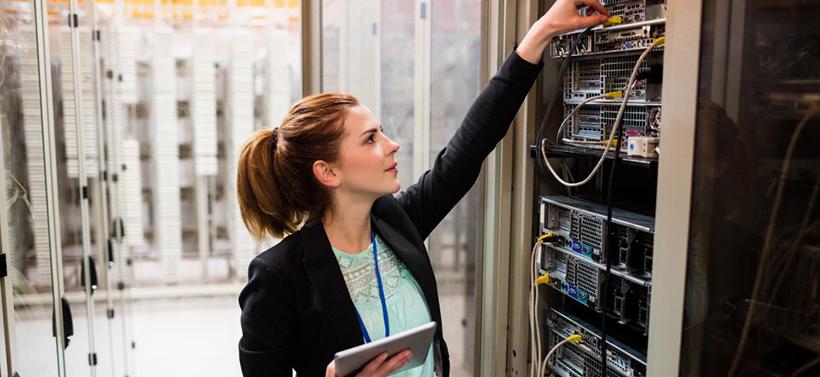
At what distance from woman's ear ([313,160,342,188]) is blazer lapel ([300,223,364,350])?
13cm

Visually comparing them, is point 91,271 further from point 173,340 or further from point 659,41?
point 659,41

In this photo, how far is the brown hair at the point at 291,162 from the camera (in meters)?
1.26

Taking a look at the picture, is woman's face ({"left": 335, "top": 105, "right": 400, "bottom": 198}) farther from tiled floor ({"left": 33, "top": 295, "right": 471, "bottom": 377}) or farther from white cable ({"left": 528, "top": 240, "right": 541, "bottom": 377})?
tiled floor ({"left": 33, "top": 295, "right": 471, "bottom": 377})

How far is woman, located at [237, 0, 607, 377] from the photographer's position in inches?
46.6

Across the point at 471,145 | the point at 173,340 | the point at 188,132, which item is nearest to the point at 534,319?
the point at 471,145

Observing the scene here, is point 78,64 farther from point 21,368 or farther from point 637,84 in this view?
point 637,84

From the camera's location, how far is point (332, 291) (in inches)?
47.1

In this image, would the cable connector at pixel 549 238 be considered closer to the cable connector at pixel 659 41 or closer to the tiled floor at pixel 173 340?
the cable connector at pixel 659 41

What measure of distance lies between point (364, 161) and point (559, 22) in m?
0.49

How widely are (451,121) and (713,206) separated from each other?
93 cm

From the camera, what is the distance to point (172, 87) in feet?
14.3

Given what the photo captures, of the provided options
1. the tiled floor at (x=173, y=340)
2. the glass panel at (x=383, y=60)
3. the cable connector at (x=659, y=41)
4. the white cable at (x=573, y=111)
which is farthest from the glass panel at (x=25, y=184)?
the cable connector at (x=659, y=41)

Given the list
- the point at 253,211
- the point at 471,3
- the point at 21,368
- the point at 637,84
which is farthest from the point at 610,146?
the point at 21,368

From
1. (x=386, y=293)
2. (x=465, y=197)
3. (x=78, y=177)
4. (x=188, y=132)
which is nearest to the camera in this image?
(x=386, y=293)
